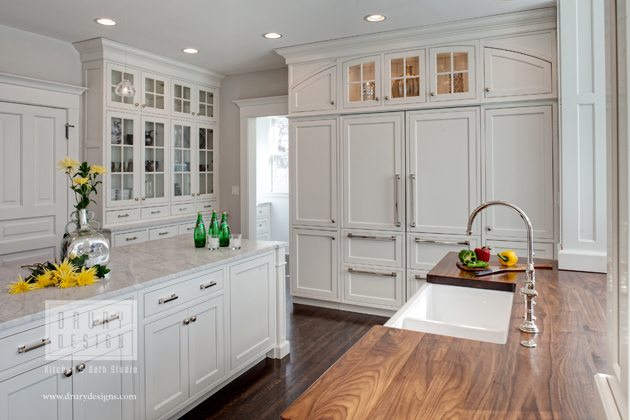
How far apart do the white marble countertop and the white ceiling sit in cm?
176

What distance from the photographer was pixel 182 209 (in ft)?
16.7

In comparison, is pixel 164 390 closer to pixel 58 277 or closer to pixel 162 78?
pixel 58 277

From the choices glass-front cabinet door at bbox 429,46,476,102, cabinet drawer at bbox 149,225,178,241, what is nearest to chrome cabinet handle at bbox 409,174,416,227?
glass-front cabinet door at bbox 429,46,476,102

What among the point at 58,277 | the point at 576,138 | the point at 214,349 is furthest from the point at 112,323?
the point at 576,138

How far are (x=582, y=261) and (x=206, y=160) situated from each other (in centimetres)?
421

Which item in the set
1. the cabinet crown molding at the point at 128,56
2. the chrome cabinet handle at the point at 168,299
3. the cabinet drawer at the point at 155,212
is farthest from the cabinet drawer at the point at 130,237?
the chrome cabinet handle at the point at 168,299

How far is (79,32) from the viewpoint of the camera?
12.7 feet

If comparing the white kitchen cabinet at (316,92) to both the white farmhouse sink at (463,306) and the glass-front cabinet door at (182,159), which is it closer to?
the glass-front cabinet door at (182,159)

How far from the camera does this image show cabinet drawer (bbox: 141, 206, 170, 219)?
15.3 ft

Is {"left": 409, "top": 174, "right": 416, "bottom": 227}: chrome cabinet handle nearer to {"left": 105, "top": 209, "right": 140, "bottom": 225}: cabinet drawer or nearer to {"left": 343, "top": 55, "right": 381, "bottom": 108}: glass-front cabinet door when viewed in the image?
{"left": 343, "top": 55, "right": 381, "bottom": 108}: glass-front cabinet door

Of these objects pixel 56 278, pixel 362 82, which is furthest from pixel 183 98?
pixel 56 278

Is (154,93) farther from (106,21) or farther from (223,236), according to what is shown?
(223,236)

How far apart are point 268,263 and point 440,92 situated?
213 centimetres

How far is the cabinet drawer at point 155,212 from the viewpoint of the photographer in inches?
183
